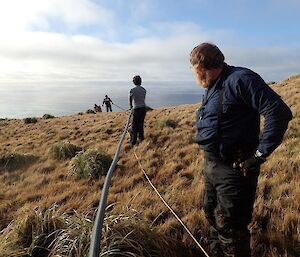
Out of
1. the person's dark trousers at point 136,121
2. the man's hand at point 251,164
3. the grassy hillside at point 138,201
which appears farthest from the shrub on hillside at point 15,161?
the man's hand at point 251,164

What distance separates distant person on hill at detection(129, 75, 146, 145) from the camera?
11570 mm

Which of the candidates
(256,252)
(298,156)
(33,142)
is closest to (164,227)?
(256,252)

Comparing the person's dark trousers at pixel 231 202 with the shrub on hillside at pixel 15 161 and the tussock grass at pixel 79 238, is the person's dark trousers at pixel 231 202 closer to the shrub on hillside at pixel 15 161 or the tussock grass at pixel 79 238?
the tussock grass at pixel 79 238

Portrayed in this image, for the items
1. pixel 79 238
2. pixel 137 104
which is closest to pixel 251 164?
pixel 79 238

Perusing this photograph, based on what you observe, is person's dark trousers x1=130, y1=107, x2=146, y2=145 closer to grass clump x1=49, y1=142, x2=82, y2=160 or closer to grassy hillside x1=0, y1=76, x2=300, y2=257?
grassy hillside x1=0, y1=76, x2=300, y2=257

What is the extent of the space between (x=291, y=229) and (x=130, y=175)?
4.20 m

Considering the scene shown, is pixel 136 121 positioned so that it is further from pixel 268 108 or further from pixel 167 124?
pixel 268 108

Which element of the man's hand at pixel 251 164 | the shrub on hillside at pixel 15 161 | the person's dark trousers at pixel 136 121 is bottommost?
the shrub on hillside at pixel 15 161

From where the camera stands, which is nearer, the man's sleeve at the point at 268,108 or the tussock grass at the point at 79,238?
the man's sleeve at the point at 268,108

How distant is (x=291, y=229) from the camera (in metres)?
4.79

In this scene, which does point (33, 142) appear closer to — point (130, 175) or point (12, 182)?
point (12, 182)

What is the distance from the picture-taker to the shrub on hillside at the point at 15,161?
36.9 ft

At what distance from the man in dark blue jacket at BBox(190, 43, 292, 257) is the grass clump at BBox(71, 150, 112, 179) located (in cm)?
504

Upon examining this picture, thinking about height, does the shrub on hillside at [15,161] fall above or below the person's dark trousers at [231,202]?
below
